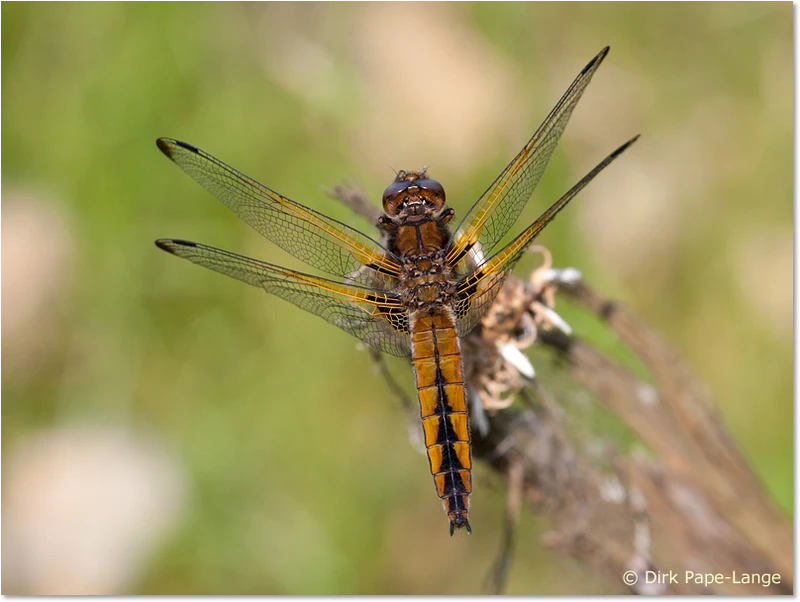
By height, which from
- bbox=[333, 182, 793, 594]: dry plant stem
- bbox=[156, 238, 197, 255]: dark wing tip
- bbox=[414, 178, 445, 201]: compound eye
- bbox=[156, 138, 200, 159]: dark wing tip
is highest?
bbox=[156, 138, 200, 159]: dark wing tip

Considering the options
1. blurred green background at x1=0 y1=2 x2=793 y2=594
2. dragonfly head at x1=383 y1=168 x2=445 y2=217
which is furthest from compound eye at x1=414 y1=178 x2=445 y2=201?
blurred green background at x1=0 y1=2 x2=793 y2=594

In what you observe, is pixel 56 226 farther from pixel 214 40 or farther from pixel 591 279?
pixel 591 279

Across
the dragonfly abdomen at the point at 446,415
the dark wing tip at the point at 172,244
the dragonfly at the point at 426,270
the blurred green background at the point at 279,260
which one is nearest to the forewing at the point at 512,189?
the dragonfly at the point at 426,270

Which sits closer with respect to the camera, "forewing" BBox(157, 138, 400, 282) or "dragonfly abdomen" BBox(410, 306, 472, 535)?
"dragonfly abdomen" BBox(410, 306, 472, 535)

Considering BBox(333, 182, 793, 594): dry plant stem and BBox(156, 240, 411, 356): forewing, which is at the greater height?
BBox(156, 240, 411, 356): forewing

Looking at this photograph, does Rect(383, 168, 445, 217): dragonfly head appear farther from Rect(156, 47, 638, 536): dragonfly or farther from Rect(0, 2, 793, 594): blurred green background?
Rect(0, 2, 793, 594): blurred green background

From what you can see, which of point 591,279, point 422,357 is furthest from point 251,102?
point 422,357
